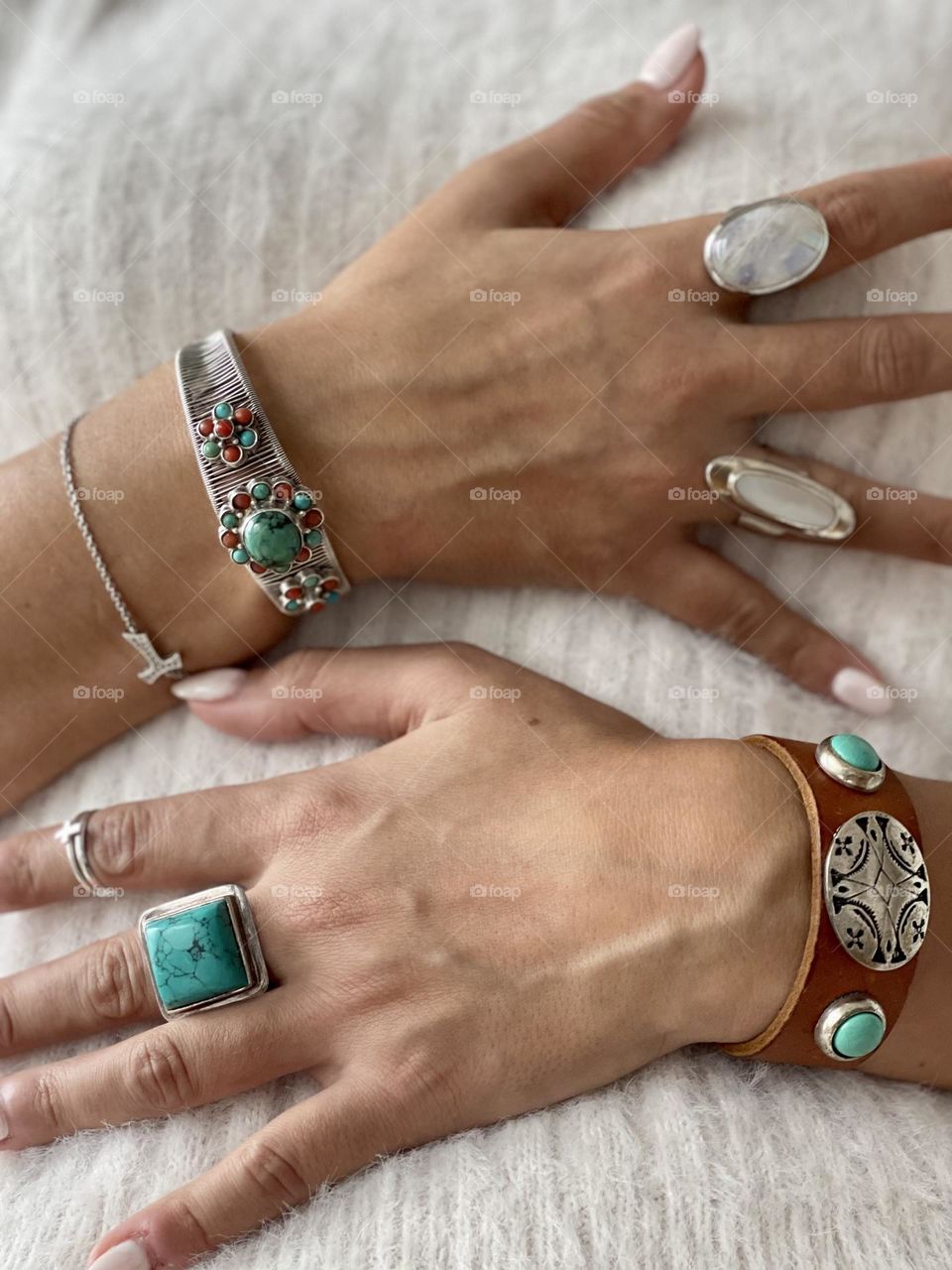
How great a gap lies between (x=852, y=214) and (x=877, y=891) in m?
0.64

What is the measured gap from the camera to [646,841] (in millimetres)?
870

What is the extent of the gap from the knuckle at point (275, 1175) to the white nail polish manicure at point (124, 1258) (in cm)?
8

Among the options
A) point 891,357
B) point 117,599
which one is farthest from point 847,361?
point 117,599

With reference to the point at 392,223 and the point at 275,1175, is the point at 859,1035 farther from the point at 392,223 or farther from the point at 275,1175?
the point at 392,223

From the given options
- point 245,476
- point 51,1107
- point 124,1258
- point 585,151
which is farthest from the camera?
point 585,151

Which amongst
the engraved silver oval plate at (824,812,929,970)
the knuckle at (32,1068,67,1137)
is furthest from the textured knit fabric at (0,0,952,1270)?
the engraved silver oval plate at (824,812,929,970)

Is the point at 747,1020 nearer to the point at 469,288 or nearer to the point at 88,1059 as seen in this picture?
the point at 88,1059

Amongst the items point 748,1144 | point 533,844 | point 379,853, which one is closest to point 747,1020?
point 748,1144

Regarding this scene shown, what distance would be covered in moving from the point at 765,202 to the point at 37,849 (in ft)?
2.97

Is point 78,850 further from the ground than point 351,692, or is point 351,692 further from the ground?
point 351,692

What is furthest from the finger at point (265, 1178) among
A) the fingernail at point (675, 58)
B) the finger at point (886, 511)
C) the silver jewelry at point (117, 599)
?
the fingernail at point (675, 58)

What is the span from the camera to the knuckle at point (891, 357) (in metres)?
1.00

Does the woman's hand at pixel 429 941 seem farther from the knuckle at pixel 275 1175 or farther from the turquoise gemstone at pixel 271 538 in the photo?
the turquoise gemstone at pixel 271 538

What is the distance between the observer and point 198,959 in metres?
0.83
